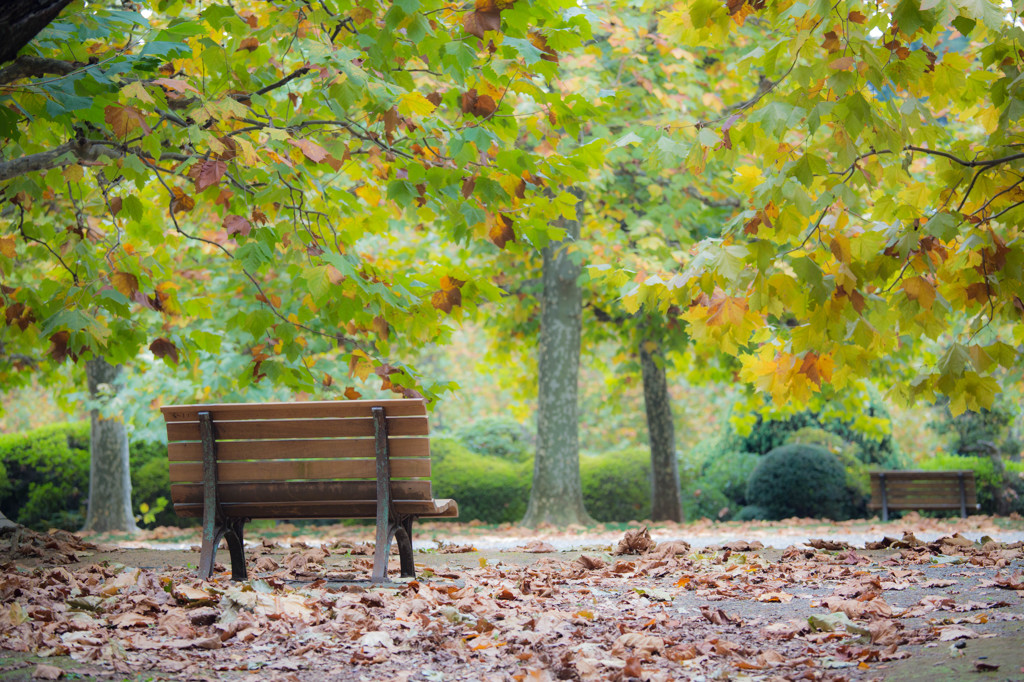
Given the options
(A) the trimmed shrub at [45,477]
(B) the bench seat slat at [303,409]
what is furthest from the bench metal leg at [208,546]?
(A) the trimmed shrub at [45,477]

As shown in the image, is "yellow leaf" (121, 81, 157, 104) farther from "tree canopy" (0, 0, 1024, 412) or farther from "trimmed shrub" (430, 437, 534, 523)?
"trimmed shrub" (430, 437, 534, 523)

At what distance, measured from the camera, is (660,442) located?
1280 centimetres

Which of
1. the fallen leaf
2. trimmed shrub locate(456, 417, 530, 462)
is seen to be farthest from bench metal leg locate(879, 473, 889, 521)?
the fallen leaf

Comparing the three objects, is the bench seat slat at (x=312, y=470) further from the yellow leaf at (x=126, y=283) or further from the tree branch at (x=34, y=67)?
the tree branch at (x=34, y=67)

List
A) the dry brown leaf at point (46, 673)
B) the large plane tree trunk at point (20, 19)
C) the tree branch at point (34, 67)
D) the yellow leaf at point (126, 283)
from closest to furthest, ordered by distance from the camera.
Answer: the large plane tree trunk at point (20, 19), the dry brown leaf at point (46, 673), the tree branch at point (34, 67), the yellow leaf at point (126, 283)

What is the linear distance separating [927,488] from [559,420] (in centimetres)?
645

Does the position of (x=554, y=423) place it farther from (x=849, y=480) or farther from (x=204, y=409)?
(x=204, y=409)

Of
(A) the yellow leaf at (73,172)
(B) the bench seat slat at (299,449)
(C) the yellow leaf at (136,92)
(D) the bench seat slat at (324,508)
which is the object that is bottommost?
(D) the bench seat slat at (324,508)

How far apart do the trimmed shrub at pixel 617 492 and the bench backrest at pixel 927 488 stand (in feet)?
12.0

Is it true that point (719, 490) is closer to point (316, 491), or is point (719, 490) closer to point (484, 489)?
point (484, 489)

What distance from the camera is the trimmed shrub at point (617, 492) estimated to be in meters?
A: 13.6

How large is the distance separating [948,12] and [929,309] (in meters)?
1.40

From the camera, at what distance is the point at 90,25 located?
3826 millimetres

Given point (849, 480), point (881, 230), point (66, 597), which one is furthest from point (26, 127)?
point (849, 480)
